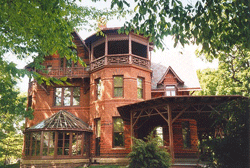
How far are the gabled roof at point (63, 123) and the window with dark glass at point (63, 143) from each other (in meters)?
0.66

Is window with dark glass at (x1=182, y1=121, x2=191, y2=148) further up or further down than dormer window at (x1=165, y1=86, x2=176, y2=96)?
further down

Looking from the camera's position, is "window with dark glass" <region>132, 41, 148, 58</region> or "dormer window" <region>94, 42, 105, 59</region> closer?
"dormer window" <region>94, 42, 105, 59</region>

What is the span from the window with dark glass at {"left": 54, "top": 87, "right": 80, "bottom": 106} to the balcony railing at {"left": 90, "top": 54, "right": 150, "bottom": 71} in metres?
2.73

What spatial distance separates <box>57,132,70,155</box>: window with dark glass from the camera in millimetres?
17500

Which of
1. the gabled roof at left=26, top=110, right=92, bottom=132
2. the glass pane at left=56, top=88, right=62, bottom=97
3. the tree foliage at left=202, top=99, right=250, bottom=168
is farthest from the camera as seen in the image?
the glass pane at left=56, top=88, right=62, bottom=97

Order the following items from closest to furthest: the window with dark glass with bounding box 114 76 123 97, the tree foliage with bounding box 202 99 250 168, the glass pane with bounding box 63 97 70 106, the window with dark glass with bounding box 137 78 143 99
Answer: the tree foliage with bounding box 202 99 250 168
the window with dark glass with bounding box 114 76 123 97
the window with dark glass with bounding box 137 78 143 99
the glass pane with bounding box 63 97 70 106

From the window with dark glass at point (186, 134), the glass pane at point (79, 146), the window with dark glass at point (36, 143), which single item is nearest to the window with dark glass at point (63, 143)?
the glass pane at point (79, 146)

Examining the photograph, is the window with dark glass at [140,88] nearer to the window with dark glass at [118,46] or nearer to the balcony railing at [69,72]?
the window with dark glass at [118,46]

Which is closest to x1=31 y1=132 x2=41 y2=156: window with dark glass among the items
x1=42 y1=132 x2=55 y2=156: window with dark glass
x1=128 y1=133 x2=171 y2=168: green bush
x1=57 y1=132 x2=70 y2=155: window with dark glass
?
x1=42 y1=132 x2=55 y2=156: window with dark glass

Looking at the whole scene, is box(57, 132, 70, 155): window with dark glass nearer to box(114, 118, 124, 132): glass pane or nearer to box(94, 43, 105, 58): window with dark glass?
box(114, 118, 124, 132): glass pane

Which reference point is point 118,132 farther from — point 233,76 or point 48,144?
point 233,76

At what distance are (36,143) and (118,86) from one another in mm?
7575

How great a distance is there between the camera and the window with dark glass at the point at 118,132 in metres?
17.9

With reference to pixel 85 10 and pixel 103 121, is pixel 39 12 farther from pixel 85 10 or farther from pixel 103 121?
pixel 103 121
